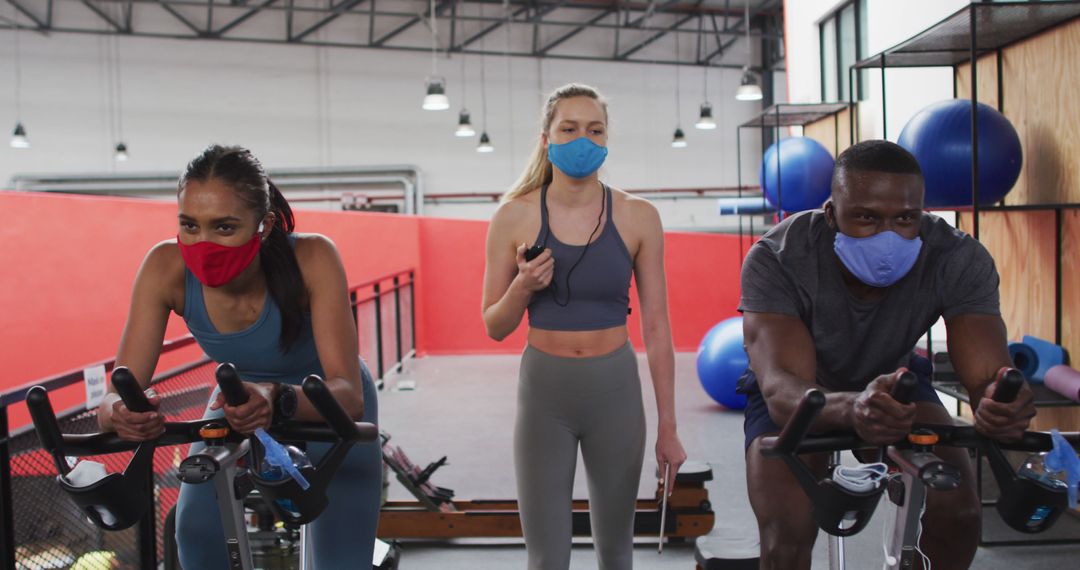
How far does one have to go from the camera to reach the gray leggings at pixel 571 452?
2.18 meters

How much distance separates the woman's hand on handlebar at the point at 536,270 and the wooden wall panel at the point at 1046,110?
322 centimetres

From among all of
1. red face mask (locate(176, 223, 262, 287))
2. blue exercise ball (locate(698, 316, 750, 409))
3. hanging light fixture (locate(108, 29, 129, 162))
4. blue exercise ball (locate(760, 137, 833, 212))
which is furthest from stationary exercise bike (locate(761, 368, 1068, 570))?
hanging light fixture (locate(108, 29, 129, 162))

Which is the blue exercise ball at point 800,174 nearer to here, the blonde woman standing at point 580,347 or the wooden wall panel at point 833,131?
the wooden wall panel at point 833,131

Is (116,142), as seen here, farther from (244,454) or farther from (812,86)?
(244,454)

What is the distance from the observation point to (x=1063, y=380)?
149 inches

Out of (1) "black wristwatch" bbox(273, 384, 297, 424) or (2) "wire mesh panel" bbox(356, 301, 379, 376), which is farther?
(2) "wire mesh panel" bbox(356, 301, 379, 376)

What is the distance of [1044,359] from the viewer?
159 inches

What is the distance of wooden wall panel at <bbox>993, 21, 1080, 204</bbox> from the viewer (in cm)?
408

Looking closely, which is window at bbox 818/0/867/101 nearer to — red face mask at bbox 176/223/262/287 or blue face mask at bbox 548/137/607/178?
blue face mask at bbox 548/137/607/178

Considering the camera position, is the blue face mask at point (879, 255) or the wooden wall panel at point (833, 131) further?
the wooden wall panel at point (833, 131)

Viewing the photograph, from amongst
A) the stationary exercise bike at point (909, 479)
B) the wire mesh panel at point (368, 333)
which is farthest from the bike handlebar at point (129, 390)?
the wire mesh panel at point (368, 333)

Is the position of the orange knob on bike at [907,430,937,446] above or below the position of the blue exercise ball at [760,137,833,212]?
below

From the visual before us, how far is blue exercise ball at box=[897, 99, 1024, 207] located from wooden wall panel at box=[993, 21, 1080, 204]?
14 cm

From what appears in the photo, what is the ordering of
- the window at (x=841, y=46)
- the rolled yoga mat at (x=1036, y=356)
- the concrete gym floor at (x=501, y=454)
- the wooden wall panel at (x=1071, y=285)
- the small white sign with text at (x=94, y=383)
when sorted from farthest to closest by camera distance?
the window at (x=841, y=46), the wooden wall panel at (x=1071, y=285), the rolled yoga mat at (x=1036, y=356), the concrete gym floor at (x=501, y=454), the small white sign with text at (x=94, y=383)
